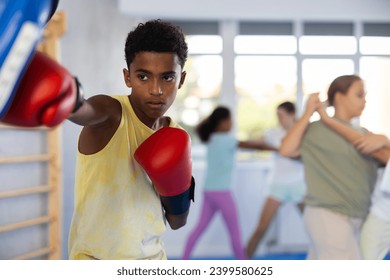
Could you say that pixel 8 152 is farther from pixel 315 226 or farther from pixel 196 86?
pixel 315 226

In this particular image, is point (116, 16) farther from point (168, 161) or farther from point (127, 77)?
point (168, 161)

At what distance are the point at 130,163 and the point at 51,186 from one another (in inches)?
21.0

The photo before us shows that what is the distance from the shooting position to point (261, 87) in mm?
1621

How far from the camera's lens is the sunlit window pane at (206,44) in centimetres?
128

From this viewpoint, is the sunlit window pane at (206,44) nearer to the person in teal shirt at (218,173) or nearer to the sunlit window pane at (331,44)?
the sunlit window pane at (331,44)

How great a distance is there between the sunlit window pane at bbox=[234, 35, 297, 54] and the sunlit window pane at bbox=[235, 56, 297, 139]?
0.02 metres

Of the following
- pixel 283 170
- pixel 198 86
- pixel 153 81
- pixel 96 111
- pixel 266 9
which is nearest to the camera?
pixel 96 111

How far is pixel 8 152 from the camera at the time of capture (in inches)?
47.2

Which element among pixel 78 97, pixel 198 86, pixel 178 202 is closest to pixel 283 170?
pixel 198 86

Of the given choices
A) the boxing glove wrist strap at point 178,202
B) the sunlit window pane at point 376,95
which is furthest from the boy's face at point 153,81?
the sunlit window pane at point 376,95

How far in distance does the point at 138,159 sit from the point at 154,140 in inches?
1.4

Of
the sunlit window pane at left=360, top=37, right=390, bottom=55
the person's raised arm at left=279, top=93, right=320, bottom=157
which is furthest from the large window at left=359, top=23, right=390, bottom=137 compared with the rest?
the person's raised arm at left=279, top=93, right=320, bottom=157

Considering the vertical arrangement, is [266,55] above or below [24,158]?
above
